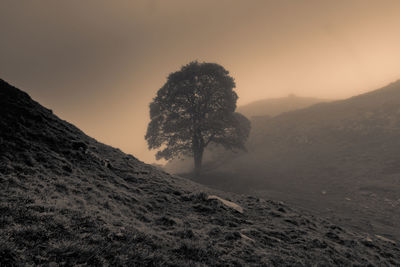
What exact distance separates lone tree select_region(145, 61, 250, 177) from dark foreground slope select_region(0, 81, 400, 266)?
1906 cm

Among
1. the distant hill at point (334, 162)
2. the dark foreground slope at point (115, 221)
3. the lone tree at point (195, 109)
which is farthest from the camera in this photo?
the lone tree at point (195, 109)

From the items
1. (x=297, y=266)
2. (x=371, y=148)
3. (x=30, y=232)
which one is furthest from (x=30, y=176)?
(x=371, y=148)

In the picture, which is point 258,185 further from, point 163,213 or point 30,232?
point 30,232

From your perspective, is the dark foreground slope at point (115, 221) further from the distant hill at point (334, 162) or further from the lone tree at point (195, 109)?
the lone tree at point (195, 109)

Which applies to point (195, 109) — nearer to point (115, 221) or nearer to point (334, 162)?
point (334, 162)

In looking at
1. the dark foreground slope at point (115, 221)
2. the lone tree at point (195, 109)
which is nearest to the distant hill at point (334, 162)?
the lone tree at point (195, 109)

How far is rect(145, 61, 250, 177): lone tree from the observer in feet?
102

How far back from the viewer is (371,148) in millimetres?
29688

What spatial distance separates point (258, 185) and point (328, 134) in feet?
76.2

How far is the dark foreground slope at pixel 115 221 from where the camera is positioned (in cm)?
434

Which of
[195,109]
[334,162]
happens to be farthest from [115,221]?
[334,162]

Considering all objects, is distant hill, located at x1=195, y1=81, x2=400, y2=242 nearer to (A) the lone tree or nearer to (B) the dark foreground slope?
(A) the lone tree

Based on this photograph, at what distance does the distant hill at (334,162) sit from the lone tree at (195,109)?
283 inches

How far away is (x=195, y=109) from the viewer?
3144cm
